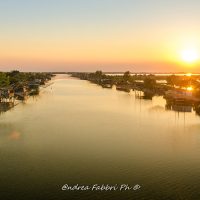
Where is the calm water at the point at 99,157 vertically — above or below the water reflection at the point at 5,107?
below

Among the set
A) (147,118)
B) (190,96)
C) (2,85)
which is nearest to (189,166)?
(147,118)

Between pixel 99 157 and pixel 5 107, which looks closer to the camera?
pixel 99 157

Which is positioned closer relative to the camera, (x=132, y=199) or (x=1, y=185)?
(x=132, y=199)

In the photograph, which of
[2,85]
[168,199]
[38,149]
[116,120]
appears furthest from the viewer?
[2,85]

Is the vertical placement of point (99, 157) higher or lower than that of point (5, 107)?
lower

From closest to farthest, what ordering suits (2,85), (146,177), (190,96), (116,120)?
(146,177) < (116,120) < (190,96) < (2,85)

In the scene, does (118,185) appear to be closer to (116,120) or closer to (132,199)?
(132,199)
